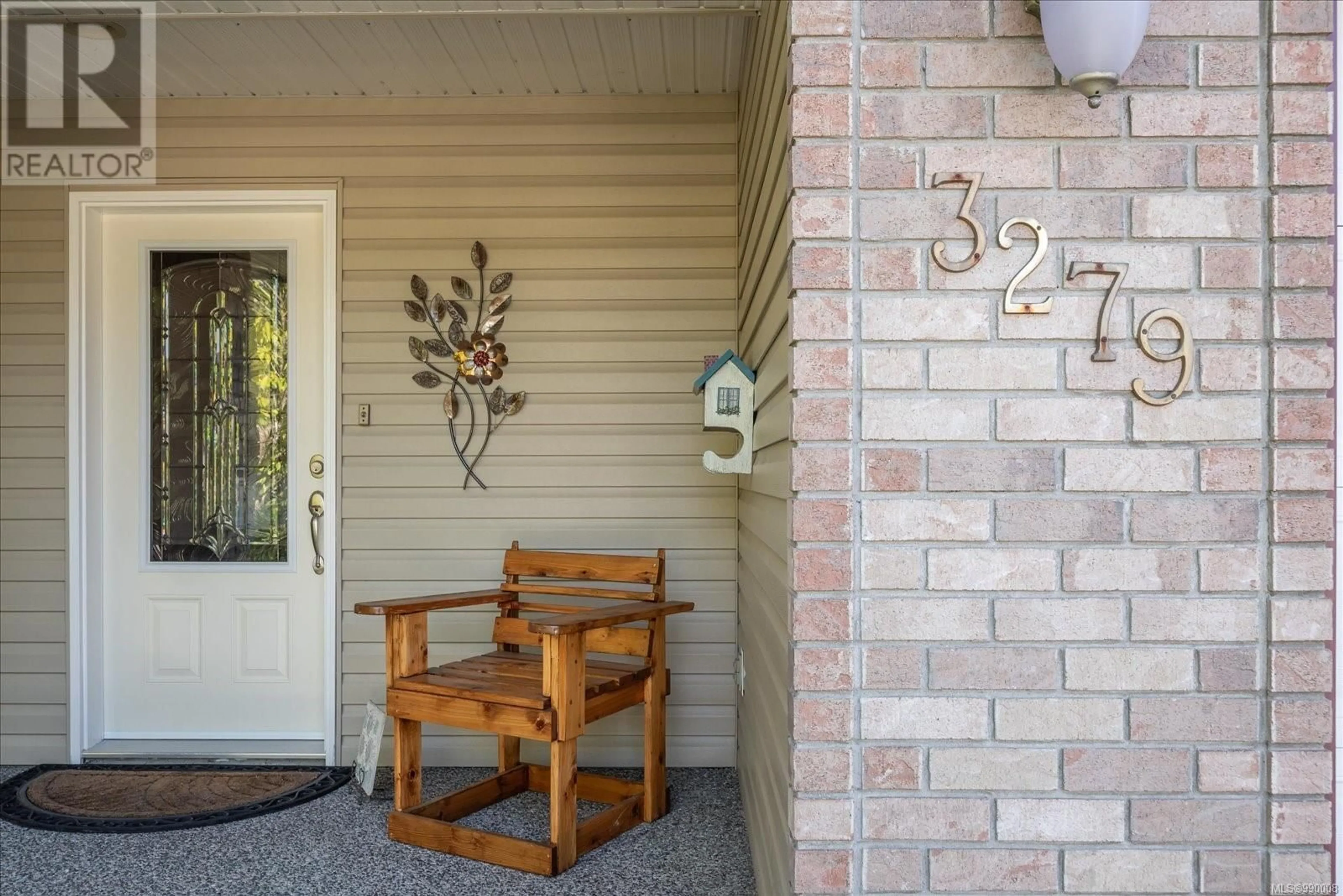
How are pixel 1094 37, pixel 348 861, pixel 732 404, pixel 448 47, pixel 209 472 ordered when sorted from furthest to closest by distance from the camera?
pixel 209 472 → pixel 448 47 → pixel 348 861 → pixel 732 404 → pixel 1094 37

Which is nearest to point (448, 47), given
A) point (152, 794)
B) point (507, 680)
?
point (507, 680)

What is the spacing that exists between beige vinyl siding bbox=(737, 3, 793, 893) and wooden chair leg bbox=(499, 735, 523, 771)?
721 millimetres

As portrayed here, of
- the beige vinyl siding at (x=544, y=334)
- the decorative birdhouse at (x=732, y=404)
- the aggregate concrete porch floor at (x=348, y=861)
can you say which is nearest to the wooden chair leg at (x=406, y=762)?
the aggregate concrete porch floor at (x=348, y=861)

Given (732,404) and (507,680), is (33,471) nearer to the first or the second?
(507,680)

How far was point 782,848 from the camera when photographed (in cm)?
171

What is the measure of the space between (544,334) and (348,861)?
170 cm

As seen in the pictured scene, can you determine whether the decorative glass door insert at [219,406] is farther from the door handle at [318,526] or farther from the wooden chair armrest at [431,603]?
the wooden chair armrest at [431,603]

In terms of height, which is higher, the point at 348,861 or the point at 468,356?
the point at 468,356

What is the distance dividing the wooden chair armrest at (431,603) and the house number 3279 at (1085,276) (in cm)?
176

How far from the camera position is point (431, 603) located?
8.82ft

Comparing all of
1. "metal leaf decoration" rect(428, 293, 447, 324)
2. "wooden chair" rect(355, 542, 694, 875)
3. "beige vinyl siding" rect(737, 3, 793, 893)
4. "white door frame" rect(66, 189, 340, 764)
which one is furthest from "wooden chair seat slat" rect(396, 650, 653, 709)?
"metal leaf decoration" rect(428, 293, 447, 324)

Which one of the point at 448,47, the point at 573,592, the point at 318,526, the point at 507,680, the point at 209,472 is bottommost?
the point at 507,680

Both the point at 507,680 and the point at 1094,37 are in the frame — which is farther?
the point at 507,680

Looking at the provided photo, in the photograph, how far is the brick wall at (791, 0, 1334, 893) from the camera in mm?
1504
